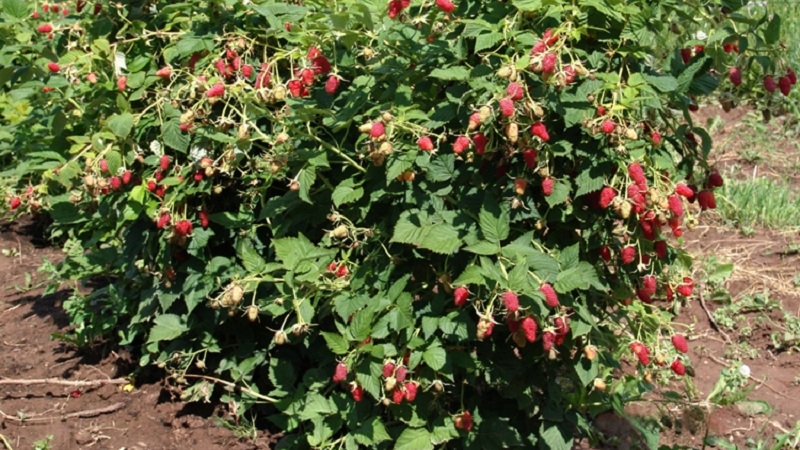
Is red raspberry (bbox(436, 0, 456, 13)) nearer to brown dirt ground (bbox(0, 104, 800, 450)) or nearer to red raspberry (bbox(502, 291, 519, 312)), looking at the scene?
red raspberry (bbox(502, 291, 519, 312))

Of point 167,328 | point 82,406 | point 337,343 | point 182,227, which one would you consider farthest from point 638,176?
point 82,406

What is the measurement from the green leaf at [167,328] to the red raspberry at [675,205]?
1.84m

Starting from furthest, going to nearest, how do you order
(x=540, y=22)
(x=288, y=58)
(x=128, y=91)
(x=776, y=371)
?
1. (x=776, y=371)
2. (x=128, y=91)
3. (x=288, y=58)
4. (x=540, y=22)

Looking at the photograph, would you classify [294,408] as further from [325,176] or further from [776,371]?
[776,371]

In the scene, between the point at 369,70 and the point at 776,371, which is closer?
the point at 369,70

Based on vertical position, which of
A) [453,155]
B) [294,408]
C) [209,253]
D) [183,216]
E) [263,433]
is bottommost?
[263,433]

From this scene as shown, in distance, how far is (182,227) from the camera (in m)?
3.23

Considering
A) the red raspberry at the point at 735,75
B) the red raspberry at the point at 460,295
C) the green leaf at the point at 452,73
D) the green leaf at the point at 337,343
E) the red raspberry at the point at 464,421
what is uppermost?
the red raspberry at the point at 735,75

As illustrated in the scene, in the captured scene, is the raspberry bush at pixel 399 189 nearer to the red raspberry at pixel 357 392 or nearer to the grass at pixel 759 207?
the red raspberry at pixel 357 392

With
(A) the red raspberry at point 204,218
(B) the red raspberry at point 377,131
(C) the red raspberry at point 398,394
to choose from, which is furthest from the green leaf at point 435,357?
(A) the red raspberry at point 204,218

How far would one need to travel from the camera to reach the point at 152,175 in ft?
11.0

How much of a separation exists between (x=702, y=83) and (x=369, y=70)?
990 millimetres

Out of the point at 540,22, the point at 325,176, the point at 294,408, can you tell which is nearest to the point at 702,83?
the point at 540,22

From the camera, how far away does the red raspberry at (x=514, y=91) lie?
2.31 m
